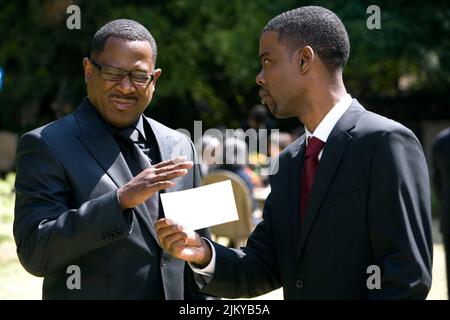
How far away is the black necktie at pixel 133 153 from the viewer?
10.9ft

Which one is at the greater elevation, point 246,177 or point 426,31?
point 426,31

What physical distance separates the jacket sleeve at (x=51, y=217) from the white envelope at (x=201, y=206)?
26 cm

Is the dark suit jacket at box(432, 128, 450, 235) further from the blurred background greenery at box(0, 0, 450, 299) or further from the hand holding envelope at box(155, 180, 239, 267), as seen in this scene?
the blurred background greenery at box(0, 0, 450, 299)

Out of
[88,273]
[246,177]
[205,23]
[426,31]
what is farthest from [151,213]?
[205,23]

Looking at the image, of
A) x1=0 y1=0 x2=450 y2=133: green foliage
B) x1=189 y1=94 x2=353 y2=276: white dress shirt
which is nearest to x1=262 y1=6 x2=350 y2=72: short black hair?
x1=189 y1=94 x2=353 y2=276: white dress shirt

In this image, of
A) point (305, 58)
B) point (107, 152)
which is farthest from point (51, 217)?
point (305, 58)

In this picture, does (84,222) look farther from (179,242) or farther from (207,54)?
(207,54)

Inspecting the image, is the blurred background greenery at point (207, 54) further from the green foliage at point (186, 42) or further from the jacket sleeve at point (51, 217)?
the jacket sleeve at point (51, 217)

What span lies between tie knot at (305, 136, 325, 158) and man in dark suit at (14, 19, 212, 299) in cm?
52

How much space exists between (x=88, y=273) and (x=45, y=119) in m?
18.2

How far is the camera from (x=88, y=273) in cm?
313
